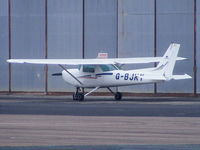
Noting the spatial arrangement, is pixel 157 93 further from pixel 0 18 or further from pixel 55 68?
pixel 0 18

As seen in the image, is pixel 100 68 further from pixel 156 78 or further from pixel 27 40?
pixel 27 40

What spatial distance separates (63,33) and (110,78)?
351 inches

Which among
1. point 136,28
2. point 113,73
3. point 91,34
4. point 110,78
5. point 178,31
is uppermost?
point 136,28

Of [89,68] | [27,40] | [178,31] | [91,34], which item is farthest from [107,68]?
[27,40]

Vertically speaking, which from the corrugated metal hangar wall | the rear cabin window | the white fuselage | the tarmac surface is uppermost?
the corrugated metal hangar wall

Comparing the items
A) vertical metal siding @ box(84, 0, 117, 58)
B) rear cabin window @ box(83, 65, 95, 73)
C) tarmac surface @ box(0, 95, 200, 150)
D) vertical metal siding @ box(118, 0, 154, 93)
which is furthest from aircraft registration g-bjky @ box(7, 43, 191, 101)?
tarmac surface @ box(0, 95, 200, 150)

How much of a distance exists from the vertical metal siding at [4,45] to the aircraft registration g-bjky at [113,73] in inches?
326

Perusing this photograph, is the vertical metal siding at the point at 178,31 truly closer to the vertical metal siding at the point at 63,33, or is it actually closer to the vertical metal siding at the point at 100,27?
the vertical metal siding at the point at 100,27

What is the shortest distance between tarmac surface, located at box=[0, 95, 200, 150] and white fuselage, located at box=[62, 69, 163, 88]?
22.2 feet

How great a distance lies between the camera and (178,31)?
48.7 meters

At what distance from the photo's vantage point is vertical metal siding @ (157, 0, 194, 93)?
48.3 m

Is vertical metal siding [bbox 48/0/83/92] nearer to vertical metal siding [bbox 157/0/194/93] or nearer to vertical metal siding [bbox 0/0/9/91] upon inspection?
vertical metal siding [bbox 0/0/9/91]

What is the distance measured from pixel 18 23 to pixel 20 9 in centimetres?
93

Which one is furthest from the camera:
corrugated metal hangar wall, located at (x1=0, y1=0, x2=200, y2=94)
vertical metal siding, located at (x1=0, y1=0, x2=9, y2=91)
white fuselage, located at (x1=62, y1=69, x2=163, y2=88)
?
vertical metal siding, located at (x1=0, y1=0, x2=9, y2=91)
